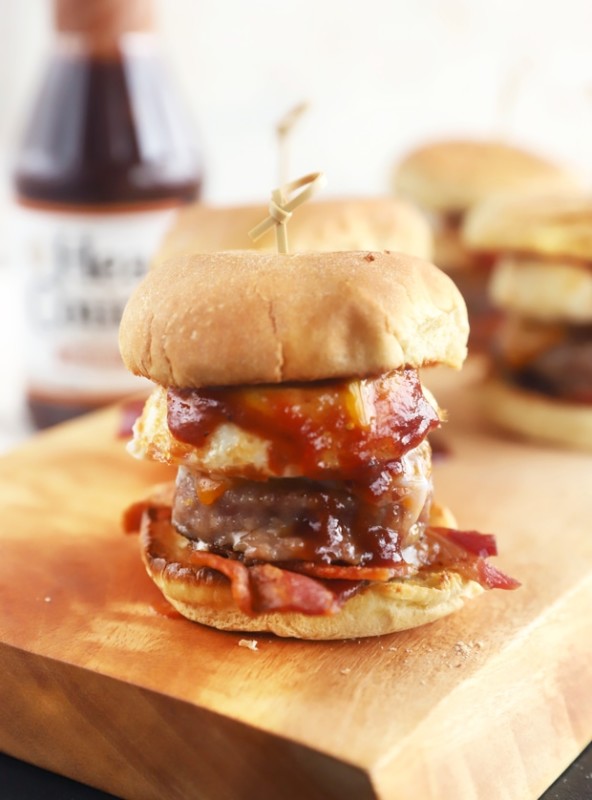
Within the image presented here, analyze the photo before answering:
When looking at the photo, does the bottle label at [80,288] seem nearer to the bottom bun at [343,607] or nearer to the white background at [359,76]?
the white background at [359,76]

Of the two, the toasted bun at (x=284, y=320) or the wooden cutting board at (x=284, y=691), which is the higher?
the toasted bun at (x=284, y=320)

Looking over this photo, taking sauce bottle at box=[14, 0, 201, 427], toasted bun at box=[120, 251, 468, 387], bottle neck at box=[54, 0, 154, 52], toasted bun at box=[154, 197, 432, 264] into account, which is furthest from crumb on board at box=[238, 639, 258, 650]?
bottle neck at box=[54, 0, 154, 52]

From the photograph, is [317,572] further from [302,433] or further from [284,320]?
[284,320]

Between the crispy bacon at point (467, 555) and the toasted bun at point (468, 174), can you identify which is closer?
the crispy bacon at point (467, 555)

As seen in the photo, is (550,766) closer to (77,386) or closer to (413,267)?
(413,267)

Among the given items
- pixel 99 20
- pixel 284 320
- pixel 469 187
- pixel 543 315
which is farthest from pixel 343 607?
pixel 469 187

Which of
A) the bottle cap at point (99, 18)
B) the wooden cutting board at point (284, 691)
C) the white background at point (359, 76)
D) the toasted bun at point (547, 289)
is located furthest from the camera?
the white background at point (359, 76)

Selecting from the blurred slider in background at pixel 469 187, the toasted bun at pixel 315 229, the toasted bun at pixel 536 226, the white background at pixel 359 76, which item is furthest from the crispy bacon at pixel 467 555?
the white background at pixel 359 76

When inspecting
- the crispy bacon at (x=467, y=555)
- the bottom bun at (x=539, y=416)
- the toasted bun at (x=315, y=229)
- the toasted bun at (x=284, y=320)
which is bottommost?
the bottom bun at (x=539, y=416)

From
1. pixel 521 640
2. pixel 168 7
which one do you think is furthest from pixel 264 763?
pixel 168 7
